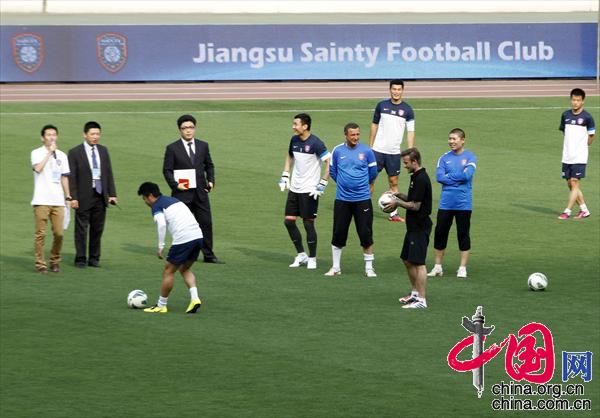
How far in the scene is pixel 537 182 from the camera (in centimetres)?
2758

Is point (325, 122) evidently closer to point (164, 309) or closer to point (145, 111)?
point (145, 111)

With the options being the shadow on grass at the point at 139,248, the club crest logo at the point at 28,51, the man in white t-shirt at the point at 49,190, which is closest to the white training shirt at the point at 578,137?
the shadow on grass at the point at 139,248

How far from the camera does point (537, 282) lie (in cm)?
1841

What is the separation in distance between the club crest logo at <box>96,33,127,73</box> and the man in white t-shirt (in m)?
18.4

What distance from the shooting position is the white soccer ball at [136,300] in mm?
17406

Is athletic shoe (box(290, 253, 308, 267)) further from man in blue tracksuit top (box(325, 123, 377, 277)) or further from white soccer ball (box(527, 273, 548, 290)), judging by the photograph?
white soccer ball (box(527, 273, 548, 290))

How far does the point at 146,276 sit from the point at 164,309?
2.45 metres

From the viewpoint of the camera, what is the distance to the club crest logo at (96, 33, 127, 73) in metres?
37.7

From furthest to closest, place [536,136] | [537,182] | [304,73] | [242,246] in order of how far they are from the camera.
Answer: [304,73], [536,136], [537,182], [242,246]

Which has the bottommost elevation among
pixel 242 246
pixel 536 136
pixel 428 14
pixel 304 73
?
pixel 242 246

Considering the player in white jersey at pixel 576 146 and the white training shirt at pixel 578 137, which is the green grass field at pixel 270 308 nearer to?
the player in white jersey at pixel 576 146

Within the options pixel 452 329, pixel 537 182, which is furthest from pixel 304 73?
pixel 452 329

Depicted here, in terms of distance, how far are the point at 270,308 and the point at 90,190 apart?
423 centimetres

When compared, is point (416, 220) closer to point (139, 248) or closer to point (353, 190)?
point (353, 190)
